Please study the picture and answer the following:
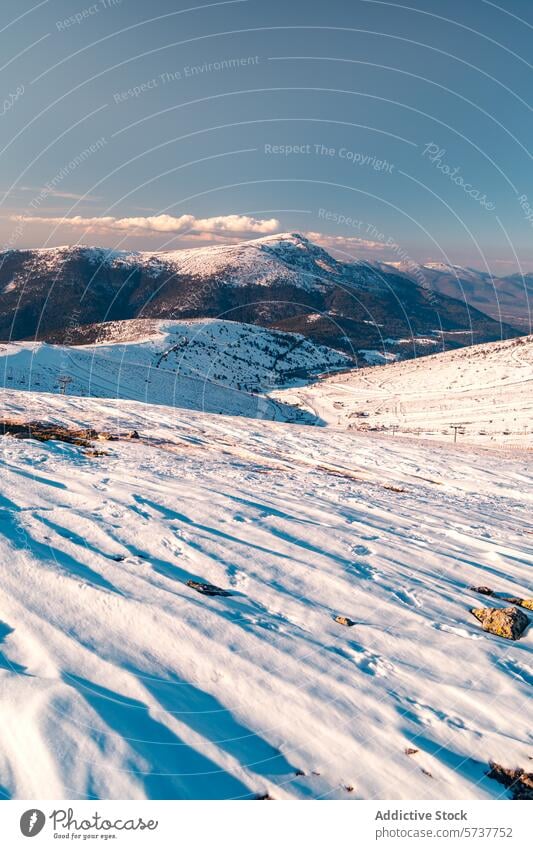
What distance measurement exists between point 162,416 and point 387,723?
33553 mm

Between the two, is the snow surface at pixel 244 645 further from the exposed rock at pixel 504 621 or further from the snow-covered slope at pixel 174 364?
the snow-covered slope at pixel 174 364

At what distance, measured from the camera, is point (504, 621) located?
10.4 meters

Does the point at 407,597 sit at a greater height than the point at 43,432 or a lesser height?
lesser

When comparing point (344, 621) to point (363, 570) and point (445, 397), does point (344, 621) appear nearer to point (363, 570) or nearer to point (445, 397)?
point (363, 570)

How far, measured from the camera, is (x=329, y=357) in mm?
197625

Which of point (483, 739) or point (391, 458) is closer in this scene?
point (483, 739)

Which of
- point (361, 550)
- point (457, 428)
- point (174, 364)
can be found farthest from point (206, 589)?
point (174, 364)

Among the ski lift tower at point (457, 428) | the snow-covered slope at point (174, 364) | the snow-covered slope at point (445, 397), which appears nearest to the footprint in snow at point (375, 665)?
the snow-covered slope at point (445, 397)

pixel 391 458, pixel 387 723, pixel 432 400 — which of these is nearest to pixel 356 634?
pixel 387 723

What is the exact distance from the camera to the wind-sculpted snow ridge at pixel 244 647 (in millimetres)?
6504

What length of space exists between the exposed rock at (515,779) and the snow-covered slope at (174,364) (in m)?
70.6

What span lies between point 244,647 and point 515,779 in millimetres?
4626
